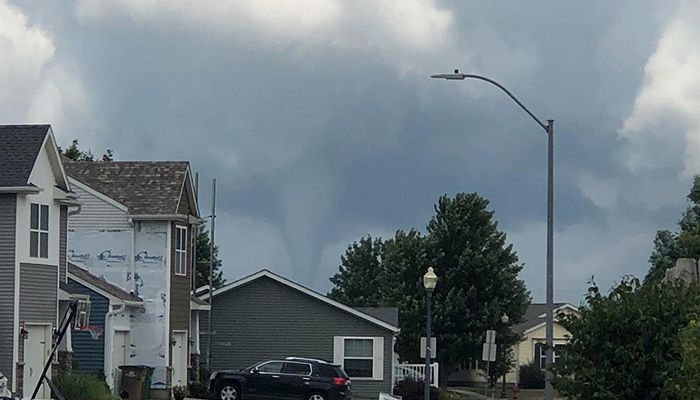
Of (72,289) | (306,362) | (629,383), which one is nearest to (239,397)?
(306,362)

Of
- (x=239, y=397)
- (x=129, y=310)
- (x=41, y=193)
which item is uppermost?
(x=41, y=193)

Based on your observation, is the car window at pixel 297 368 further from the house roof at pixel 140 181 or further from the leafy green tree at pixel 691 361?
the leafy green tree at pixel 691 361

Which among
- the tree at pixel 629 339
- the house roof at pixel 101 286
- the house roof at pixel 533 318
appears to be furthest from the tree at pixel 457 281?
the tree at pixel 629 339

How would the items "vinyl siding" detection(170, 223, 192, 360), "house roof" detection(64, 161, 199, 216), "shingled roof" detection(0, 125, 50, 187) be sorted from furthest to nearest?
1. "vinyl siding" detection(170, 223, 192, 360)
2. "house roof" detection(64, 161, 199, 216)
3. "shingled roof" detection(0, 125, 50, 187)

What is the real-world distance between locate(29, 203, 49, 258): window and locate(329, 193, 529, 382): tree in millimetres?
29203

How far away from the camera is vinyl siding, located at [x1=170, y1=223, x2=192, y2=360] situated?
45688mm

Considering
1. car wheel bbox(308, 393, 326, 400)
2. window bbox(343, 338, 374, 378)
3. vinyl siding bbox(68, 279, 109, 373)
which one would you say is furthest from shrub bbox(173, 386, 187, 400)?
window bbox(343, 338, 374, 378)

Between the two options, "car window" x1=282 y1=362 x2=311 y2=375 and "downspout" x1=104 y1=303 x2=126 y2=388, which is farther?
"car window" x1=282 y1=362 x2=311 y2=375

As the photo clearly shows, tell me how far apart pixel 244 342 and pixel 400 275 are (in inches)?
486

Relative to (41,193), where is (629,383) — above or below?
below

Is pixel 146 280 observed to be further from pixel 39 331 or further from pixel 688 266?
pixel 688 266

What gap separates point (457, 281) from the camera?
2544 inches

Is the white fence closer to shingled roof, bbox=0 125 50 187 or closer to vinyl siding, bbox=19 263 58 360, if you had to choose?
vinyl siding, bbox=19 263 58 360

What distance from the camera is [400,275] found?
65.4 metres
